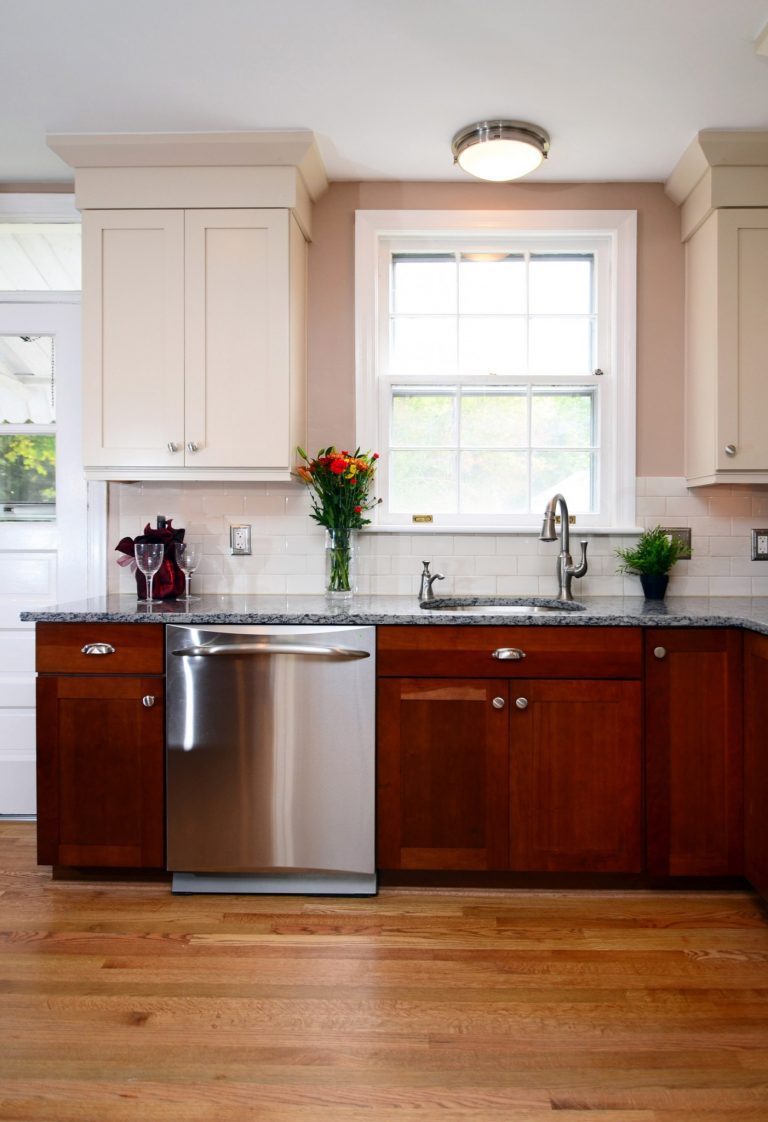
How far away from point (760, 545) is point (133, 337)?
254 centimetres

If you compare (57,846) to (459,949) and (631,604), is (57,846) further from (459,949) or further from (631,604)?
(631,604)

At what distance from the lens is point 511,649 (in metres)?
2.37

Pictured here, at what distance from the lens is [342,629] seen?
7.79 feet

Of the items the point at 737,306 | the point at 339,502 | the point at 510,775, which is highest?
the point at 737,306

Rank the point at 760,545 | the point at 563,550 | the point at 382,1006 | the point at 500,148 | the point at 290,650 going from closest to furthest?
1. the point at 382,1006
2. the point at 290,650
3. the point at 500,148
4. the point at 563,550
5. the point at 760,545

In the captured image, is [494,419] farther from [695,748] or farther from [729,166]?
[695,748]

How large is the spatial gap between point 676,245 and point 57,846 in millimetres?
3185

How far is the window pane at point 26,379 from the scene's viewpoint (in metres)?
3.08

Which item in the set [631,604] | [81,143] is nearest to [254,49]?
[81,143]

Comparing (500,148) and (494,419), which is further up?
(500,148)

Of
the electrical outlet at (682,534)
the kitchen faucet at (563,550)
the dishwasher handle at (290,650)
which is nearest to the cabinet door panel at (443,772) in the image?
the dishwasher handle at (290,650)

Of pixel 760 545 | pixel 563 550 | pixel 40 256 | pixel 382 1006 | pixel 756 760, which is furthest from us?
pixel 40 256

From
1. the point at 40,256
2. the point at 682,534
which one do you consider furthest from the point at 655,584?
the point at 40,256

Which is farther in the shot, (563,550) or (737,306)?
(563,550)
